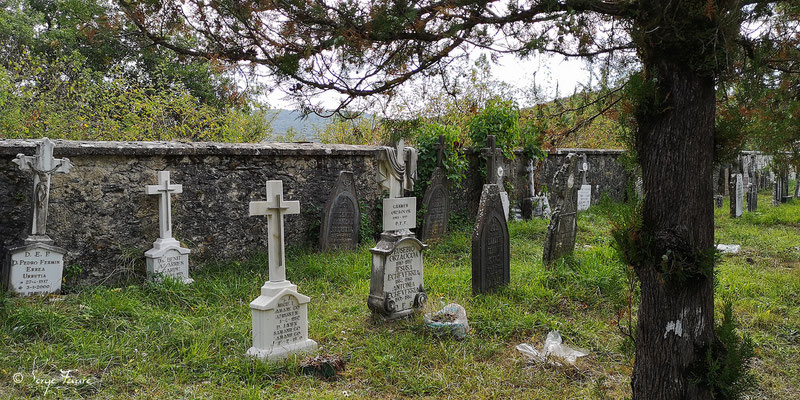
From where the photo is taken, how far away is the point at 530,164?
11.6 m

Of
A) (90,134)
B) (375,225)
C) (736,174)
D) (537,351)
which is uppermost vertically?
(90,134)

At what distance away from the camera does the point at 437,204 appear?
30.5 ft

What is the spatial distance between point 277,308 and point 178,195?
3.10 metres

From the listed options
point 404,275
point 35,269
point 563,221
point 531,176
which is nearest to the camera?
→ point 35,269

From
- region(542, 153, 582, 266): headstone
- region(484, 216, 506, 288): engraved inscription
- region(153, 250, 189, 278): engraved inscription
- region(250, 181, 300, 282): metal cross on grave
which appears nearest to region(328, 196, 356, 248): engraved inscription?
region(153, 250, 189, 278): engraved inscription

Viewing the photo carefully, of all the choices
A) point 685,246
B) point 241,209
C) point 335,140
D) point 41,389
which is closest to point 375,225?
point 241,209

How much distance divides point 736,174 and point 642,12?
11.3 metres

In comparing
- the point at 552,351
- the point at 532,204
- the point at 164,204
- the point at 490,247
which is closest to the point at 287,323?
the point at 552,351

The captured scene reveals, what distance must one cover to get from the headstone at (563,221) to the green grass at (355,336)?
0.22 meters

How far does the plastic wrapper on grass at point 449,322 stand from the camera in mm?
4727

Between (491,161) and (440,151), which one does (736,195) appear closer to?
(491,161)

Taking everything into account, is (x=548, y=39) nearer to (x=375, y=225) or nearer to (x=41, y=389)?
(x=41, y=389)

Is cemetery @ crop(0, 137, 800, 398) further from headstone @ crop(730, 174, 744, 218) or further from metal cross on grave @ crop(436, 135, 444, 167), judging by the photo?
headstone @ crop(730, 174, 744, 218)

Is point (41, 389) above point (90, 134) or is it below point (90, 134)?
below
